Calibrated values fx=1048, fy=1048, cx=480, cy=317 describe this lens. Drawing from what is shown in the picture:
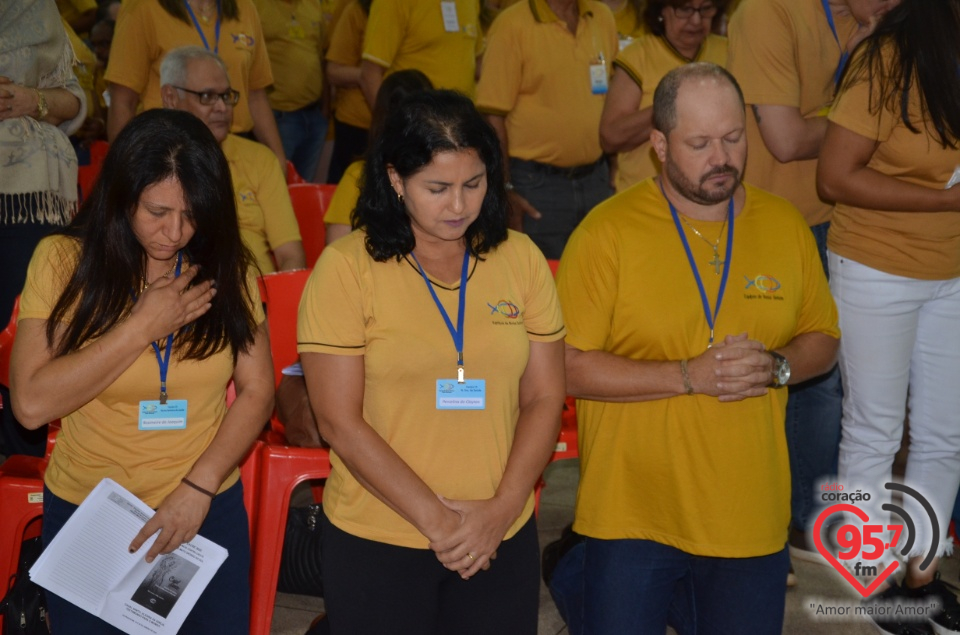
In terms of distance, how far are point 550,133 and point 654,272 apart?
6.63ft

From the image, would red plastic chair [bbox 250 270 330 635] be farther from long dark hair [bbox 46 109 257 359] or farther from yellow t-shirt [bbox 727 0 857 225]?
yellow t-shirt [bbox 727 0 857 225]

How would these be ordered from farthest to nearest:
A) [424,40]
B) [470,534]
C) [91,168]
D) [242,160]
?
[424,40] → [91,168] → [242,160] → [470,534]

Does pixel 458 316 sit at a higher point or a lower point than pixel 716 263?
lower

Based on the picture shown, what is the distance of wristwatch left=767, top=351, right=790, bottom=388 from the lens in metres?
2.34

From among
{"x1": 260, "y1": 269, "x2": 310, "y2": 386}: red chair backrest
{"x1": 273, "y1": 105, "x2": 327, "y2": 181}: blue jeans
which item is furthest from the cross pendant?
{"x1": 273, "y1": 105, "x2": 327, "y2": 181}: blue jeans

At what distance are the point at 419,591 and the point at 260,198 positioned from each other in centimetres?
225

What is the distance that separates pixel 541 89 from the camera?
4.33 m

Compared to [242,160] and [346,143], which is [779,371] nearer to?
[242,160]

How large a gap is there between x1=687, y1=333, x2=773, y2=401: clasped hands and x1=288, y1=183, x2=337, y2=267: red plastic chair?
8.84ft

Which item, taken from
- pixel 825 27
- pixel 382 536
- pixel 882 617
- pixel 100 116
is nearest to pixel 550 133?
pixel 825 27

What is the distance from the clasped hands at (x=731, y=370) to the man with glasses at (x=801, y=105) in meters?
1.29

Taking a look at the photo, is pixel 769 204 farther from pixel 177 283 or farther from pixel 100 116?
pixel 100 116

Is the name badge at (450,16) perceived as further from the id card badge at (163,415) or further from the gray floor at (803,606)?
the id card badge at (163,415)

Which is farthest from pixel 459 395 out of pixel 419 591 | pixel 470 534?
pixel 419 591
